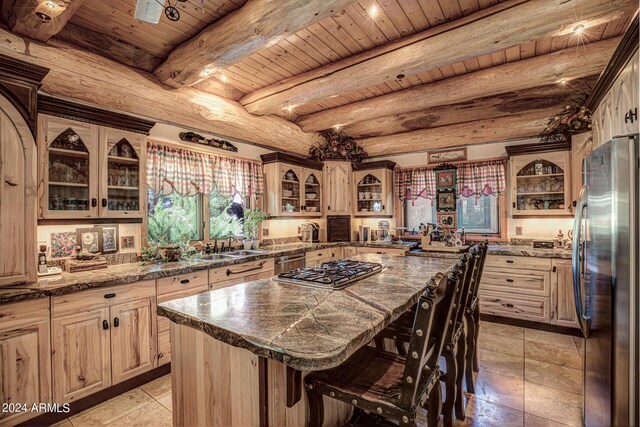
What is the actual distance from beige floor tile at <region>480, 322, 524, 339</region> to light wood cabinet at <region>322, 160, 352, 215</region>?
2.78 metres

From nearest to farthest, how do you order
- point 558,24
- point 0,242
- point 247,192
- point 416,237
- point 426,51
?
point 0,242 < point 558,24 < point 426,51 < point 247,192 < point 416,237

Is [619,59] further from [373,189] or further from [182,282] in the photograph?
[182,282]

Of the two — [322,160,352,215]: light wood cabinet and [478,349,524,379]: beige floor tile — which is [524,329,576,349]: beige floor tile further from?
[322,160,352,215]: light wood cabinet

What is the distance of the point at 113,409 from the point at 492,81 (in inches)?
184

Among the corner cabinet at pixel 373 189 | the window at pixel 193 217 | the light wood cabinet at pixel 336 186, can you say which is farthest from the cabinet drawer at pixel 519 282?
the window at pixel 193 217

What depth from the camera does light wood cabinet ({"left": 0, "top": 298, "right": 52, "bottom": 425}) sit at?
1907mm

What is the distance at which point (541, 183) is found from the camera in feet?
13.6

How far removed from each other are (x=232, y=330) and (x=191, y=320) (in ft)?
0.95

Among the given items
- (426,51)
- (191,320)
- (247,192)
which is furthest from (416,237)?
(191,320)

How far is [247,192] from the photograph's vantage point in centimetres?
436

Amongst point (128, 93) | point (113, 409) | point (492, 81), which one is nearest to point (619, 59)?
point (492, 81)

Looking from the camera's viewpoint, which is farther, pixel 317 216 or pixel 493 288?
pixel 317 216

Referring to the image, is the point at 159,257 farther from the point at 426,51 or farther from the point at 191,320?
the point at 426,51

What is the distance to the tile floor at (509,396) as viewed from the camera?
2.13 m
